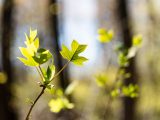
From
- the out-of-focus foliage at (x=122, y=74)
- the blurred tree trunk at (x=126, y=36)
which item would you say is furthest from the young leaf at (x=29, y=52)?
the blurred tree trunk at (x=126, y=36)

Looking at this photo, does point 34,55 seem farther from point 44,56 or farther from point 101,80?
point 101,80

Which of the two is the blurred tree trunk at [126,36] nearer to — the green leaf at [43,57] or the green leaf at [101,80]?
the green leaf at [101,80]

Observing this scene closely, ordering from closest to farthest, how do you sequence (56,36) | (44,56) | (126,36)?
1. (44,56)
2. (56,36)
3. (126,36)

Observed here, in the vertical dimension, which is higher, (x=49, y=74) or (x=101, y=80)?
(x=49, y=74)

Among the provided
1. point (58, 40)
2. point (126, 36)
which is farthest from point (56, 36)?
point (126, 36)

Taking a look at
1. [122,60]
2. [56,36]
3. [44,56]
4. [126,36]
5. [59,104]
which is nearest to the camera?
[44,56]

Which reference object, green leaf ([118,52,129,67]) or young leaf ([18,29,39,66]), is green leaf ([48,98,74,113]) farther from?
young leaf ([18,29,39,66])

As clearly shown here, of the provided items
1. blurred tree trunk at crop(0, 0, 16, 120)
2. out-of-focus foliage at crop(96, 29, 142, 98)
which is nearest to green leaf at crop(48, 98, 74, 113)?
out-of-focus foliage at crop(96, 29, 142, 98)
